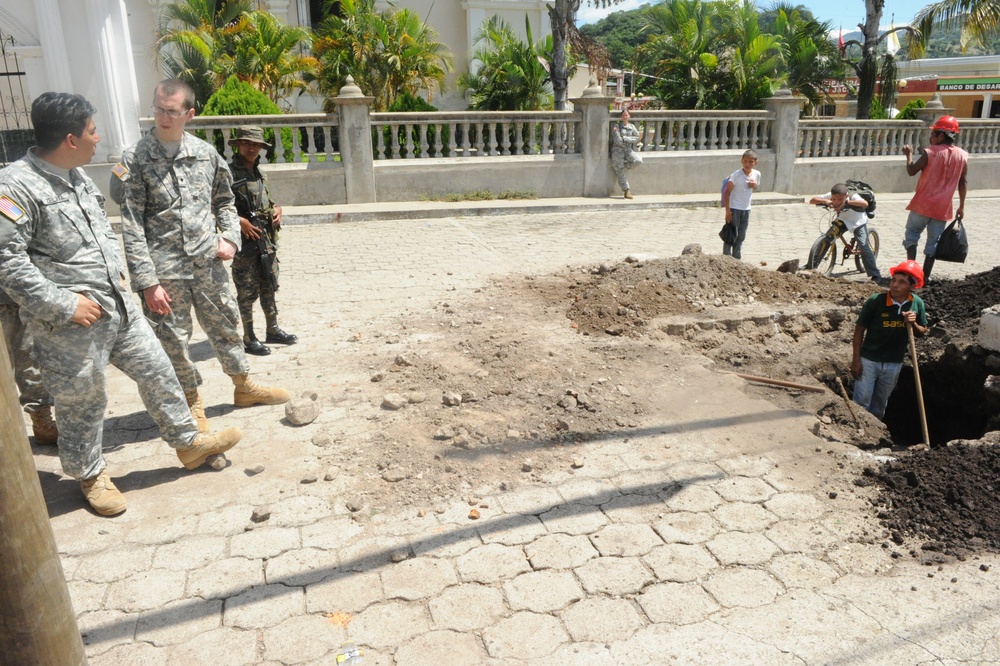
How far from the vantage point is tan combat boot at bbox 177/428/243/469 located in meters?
4.04

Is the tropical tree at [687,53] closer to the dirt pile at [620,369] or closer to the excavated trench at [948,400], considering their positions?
the dirt pile at [620,369]

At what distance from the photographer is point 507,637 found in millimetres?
2945

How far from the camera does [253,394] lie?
503 cm

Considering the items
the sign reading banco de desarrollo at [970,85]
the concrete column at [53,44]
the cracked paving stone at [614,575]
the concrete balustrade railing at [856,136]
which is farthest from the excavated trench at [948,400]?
the sign reading banco de desarrollo at [970,85]

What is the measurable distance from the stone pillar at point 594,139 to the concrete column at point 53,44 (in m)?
8.49

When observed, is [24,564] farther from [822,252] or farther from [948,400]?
[822,252]

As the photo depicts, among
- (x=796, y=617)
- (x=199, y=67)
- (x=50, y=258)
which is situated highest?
(x=199, y=67)

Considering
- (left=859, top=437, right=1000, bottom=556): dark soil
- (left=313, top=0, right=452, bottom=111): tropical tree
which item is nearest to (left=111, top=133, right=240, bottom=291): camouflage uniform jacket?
(left=859, top=437, right=1000, bottom=556): dark soil

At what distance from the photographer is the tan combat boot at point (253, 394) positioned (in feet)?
16.3

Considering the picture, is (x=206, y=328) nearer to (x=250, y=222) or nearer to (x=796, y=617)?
(x=250, y=222)

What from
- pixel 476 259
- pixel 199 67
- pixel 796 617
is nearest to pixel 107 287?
pixel 796 617

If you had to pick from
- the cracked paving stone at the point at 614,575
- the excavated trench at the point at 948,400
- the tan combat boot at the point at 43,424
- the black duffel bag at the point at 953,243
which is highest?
the black duffel bag at the point at 953,243

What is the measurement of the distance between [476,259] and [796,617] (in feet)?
23.2

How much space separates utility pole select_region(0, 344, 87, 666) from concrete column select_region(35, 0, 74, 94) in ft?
35.9
